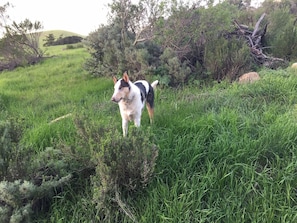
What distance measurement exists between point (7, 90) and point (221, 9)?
587 centimetres

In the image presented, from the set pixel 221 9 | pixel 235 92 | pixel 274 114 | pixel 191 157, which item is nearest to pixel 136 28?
pixel 221 9

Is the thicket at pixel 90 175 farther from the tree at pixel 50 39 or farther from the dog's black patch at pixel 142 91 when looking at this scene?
the tree at pixel 50 39

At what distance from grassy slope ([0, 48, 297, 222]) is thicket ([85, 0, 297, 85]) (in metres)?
1.75

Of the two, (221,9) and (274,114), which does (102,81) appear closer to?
(221,9)

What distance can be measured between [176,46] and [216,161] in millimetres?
4558

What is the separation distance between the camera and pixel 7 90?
21.7 ft

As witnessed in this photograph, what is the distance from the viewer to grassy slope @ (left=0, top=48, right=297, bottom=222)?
2.14 meters

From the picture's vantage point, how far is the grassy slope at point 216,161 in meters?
2.14

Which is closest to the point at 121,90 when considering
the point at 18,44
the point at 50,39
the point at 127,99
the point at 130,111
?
the point at 127,99

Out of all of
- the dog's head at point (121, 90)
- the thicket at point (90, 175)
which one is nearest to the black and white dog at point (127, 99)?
the dog's head at point (121, 90)

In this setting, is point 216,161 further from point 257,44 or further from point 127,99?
point 257,44

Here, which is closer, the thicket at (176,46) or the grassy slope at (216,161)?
the grassy slope at (216,161)

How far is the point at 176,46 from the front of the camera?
6.62 meters

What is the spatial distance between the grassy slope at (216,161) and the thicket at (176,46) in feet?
5.74
